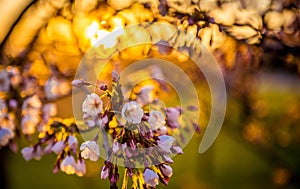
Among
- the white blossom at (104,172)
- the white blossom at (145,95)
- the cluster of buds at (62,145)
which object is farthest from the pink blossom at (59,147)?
the white blossom at (145,95)

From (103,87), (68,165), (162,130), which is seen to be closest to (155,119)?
(162,130)

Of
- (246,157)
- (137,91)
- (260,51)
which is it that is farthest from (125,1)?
(246,157)

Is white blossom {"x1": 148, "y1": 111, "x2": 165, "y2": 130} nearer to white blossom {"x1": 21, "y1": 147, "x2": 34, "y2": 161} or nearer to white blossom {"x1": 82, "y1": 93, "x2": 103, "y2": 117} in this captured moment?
white blossom {"x1": 82, "y1": 93, "x2": 103, "y2": 117}

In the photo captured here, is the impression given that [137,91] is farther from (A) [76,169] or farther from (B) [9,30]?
(B) [9,30]

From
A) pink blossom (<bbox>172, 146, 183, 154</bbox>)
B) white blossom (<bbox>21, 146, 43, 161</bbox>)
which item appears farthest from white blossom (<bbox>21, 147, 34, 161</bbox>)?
pink blossom (<bbox>172, 146, 183, 154</bbox>)

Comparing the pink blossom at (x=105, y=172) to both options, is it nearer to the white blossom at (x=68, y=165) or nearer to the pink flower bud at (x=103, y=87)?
the white blossom at (x=68, y=165)

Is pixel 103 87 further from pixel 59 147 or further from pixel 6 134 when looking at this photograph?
pixel 6 134

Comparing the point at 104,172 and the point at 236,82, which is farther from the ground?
the point at 236,82
